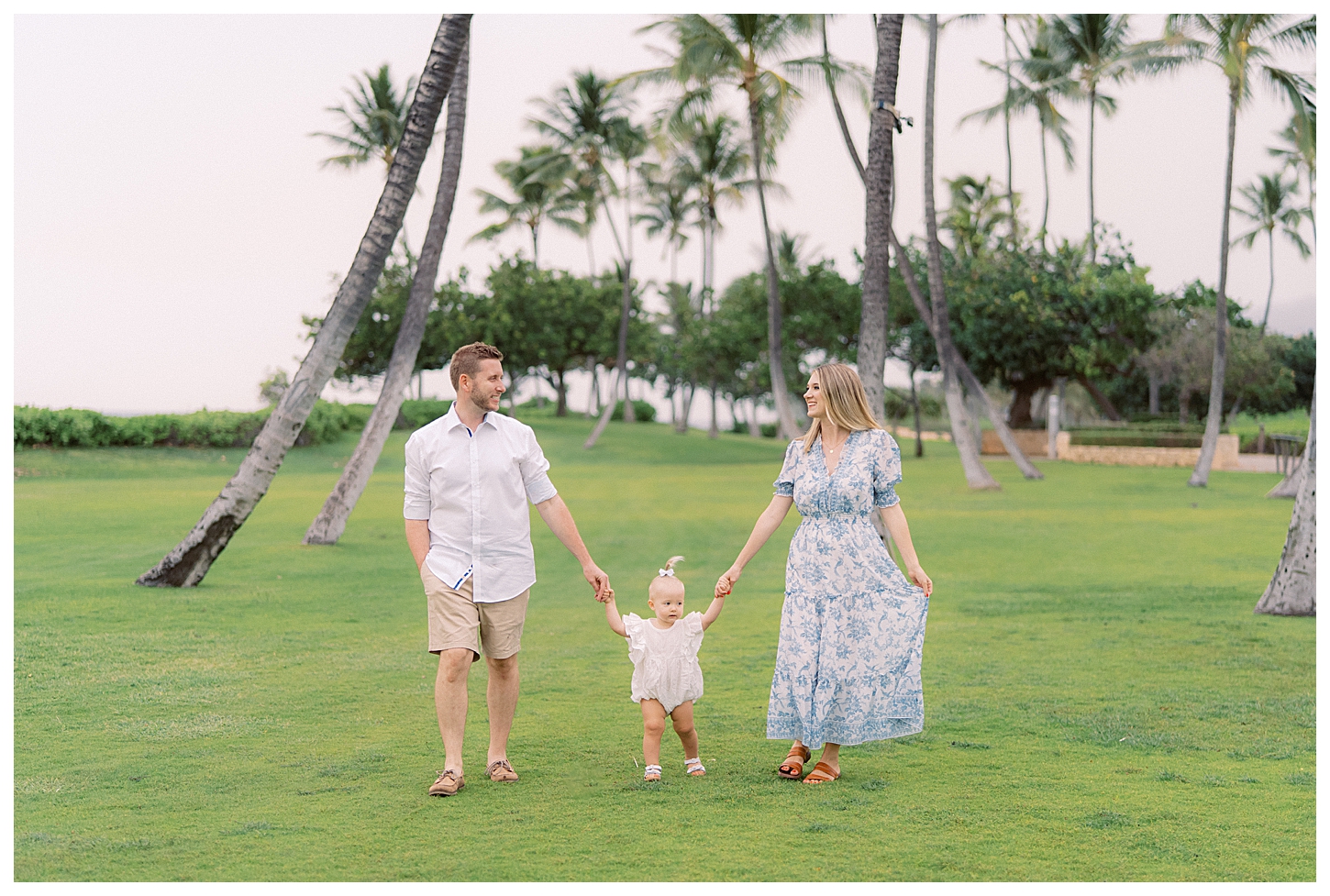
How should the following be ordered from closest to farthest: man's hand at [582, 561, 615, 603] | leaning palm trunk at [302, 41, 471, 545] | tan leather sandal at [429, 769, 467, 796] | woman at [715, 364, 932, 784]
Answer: tan leather sandal at [429, 769, 467, 796] < man's hand at [582, 561, 615, 603] < woman at [715, 364, 932, 784] < leaning palm trunk at [302, 41, 471, 545]

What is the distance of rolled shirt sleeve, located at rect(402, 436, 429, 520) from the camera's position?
510cm

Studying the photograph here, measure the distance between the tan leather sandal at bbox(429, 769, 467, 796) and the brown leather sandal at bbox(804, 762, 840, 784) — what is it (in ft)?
4.83

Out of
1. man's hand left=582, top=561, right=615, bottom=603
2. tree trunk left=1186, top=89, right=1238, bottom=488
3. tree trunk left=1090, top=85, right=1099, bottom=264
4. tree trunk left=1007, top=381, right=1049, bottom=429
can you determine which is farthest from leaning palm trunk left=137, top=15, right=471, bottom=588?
tree trunk left=1007, top=381, right=1049, bottom=429

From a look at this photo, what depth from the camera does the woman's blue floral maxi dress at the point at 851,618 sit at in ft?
17.2

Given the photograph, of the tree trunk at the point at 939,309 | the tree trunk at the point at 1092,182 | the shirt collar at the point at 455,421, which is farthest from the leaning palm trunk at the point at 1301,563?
the tree trunk at the point at 1092,182

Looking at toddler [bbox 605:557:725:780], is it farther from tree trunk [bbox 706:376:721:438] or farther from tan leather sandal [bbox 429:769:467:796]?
tree trunk [bbox 706:376:721:438]

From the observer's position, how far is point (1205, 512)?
20.5 meters

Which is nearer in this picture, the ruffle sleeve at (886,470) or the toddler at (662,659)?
the toddler at (662,659)

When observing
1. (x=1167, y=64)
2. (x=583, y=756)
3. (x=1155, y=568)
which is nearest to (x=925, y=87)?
(x=1167, y=64)

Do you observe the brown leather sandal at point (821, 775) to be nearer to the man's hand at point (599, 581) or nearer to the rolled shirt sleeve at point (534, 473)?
the man's hand at point (599, 581)

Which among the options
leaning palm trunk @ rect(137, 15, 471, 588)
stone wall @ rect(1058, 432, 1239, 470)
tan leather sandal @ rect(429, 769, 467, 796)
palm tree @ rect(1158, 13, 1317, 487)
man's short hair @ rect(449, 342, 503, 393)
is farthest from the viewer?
stone wall @ rect(1058, 432, 1239, 470)

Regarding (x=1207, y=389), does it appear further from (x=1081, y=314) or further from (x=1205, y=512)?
→ (x=1205, y=512)

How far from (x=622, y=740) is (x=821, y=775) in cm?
118

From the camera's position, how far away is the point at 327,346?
11383 mm
